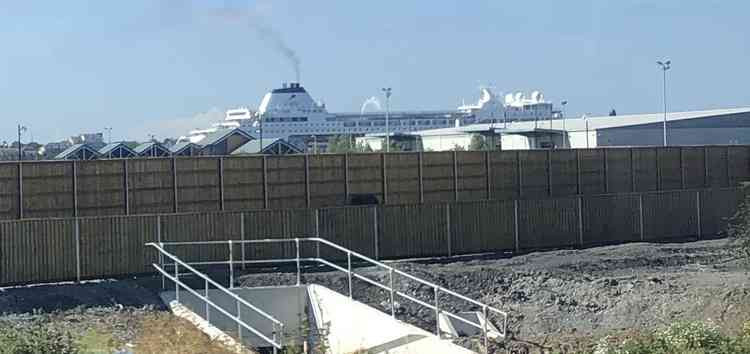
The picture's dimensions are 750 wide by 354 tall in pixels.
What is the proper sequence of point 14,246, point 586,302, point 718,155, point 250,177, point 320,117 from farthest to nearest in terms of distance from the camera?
1. point 320,117
2. point 718,155
3. point 250,177
4. point 14,246
5. point 586,302

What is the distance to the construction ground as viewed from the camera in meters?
24.3

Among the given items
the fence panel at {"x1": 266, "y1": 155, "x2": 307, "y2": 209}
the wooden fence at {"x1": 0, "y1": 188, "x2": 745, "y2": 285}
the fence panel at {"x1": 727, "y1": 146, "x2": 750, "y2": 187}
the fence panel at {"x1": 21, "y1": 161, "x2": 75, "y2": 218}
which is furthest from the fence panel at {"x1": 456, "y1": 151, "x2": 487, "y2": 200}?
the fence panel at {"x1": 21, "y1": 161, "x2": 75, "y2": 218}

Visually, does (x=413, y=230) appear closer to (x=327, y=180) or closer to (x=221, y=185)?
(x=327, y=180)

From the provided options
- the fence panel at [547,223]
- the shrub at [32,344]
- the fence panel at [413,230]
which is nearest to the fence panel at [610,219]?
the fence panel at [547,223]

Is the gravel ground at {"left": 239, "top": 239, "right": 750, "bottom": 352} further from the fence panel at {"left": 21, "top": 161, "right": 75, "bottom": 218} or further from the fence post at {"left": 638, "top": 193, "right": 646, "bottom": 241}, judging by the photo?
the fence panel at {"left": 21, "top": 161, "right": 75, "bottom": 218}

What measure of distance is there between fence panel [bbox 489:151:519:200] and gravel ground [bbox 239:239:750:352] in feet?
21.0

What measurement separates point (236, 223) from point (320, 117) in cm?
12463

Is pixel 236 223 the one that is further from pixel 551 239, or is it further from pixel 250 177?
pixel 551 239

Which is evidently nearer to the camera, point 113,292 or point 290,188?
point 113,292

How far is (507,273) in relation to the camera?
32219 millimetres

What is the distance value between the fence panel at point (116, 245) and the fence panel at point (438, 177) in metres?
11.8

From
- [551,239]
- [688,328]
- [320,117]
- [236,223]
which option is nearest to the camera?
[688,328]

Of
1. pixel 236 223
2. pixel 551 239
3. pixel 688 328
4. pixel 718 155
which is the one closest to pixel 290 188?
pixel 236 223

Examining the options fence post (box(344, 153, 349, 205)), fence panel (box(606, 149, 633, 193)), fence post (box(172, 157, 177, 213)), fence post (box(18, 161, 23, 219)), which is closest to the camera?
fence post (box(18, 161, 23, 219))
